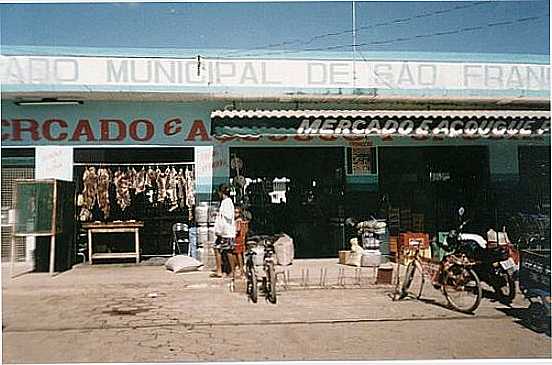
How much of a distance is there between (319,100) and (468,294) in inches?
122

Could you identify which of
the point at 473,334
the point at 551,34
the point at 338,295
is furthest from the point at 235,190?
the point at 551,34

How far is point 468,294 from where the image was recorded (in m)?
7.61

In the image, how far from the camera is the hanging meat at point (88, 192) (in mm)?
9719

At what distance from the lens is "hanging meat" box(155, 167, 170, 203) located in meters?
9.84

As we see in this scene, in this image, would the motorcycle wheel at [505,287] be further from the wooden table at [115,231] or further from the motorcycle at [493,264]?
the wooden table at [115,231]

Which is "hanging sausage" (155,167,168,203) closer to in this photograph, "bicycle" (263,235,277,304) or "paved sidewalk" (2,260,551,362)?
"paved sidewalk" (2,260,551,362)

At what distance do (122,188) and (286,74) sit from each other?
2703 millimetres

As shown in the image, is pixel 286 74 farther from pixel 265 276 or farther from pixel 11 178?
pixel 11 178

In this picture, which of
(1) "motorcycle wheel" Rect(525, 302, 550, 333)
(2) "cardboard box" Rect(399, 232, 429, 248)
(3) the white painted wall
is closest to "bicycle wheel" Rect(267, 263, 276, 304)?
(2) "cardboard box" Rect(399, 232, 429, 248)

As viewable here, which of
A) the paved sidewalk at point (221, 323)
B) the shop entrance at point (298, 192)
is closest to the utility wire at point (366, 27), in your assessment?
the shop entrance at point (298, 192)

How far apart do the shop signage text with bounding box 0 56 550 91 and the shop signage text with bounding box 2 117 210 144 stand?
30.0 inches

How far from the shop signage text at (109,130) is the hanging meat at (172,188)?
1.49ft

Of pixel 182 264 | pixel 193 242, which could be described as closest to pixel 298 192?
pixel 193 242

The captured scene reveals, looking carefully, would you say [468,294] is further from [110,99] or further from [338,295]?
[110,99]
